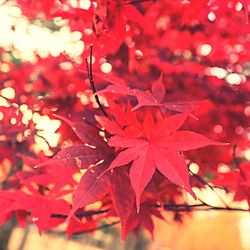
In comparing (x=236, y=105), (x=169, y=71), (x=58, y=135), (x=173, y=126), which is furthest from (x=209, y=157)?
(x=173, y=126)

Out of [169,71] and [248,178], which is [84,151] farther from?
[169,71]

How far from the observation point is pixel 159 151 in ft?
2.57

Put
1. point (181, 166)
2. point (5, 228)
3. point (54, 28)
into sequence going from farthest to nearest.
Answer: point (54, 28)
point (5, 228)
point (181, 166)

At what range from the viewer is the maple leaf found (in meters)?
0.73

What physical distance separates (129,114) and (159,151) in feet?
0.44

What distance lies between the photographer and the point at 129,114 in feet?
2.86

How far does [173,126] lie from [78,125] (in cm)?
21

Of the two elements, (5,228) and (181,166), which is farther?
(5,228)

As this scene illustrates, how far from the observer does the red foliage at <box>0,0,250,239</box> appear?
786 mm

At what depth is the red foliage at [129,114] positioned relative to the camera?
0.79 metres

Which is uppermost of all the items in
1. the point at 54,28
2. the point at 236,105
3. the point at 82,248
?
the point at 54,28

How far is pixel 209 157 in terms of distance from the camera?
5.07 feet

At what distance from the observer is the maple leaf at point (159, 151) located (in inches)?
28.8

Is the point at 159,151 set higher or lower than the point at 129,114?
lower
